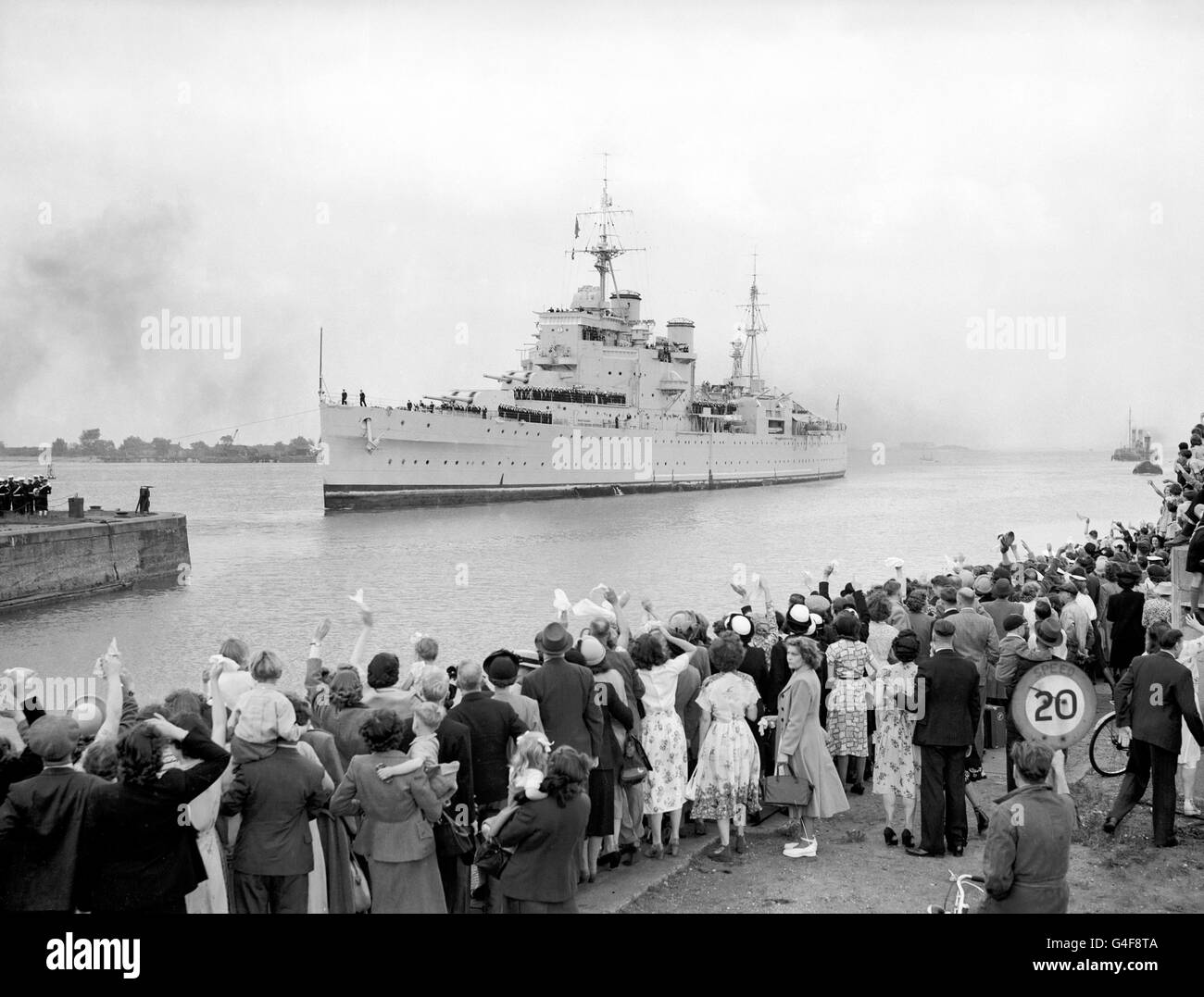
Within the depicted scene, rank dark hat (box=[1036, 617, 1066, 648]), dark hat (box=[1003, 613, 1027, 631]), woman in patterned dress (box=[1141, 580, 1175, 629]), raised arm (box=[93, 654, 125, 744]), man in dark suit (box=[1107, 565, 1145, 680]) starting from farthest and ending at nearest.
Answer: man in dark suit (box=[1107, 565, 1145, 680])
woman in patterned dress (box=[1141, 580, 1175, 629])
dark hat (box=[1003, 613, 1027, 631])
dark hat (box=[1036, 617, 1066, 648])
raised arm (box=[93, 654, 125, 744])

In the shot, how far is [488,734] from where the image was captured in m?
5.28

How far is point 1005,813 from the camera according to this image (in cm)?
424

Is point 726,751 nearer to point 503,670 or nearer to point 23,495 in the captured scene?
point 503,670

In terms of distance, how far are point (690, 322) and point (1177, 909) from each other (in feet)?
230

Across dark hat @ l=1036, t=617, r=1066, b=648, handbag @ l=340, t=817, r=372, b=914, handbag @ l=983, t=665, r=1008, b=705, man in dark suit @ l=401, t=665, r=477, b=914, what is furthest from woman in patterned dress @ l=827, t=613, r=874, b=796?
handbag @ l=340, t=817, r=372, b=914

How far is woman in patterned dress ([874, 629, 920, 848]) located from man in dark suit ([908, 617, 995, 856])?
0.51 feet

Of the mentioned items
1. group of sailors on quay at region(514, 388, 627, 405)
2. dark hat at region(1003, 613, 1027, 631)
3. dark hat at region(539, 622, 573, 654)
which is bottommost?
dark hat at region(1003, 613, 1027, 631)

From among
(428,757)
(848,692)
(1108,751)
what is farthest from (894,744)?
(428,757)

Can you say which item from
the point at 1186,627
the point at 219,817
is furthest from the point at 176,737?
the point at 1186,627

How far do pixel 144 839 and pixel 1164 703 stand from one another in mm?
5997

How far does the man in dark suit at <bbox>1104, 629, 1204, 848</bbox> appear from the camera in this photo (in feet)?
20.7

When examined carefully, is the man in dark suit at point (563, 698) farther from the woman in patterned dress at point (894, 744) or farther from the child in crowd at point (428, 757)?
the woman in patterned dress at point (894, 744)

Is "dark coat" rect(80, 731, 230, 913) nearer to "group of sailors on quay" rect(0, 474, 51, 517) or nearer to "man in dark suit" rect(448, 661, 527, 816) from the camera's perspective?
"man in dark suit" rect(448, 661, 527, 816)
